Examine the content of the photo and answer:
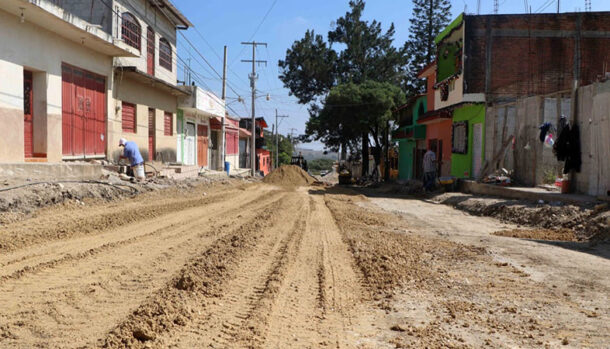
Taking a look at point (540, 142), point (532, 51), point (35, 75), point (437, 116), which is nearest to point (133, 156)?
point (35, 75)

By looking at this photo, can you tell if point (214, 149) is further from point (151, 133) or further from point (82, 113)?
point (82, 113)

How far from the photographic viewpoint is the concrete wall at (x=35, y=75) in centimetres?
1156

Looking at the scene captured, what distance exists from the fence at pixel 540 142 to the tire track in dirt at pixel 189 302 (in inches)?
335

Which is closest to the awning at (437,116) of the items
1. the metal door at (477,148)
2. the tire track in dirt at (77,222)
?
the metal door at (477,148)

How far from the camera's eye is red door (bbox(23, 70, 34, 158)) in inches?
510

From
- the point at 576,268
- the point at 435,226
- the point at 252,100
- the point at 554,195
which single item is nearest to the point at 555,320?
the point at 576,268

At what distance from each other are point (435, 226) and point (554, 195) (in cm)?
339

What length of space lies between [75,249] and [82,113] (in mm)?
10368

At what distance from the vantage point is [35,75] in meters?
13.1

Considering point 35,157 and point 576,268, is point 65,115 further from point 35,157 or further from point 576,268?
point 576,268

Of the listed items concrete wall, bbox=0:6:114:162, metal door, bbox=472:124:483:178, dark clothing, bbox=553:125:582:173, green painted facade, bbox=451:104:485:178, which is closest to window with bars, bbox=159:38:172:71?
concrete wall, bbox=0:6:114:162

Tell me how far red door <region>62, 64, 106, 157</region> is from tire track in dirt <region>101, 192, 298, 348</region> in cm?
993

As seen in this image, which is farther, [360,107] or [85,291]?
[360,107]

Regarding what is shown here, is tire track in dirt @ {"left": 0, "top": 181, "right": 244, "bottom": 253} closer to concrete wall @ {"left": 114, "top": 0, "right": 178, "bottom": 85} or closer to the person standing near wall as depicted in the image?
concrete wall @ {"left": 114, "top": 0, "right": 178, "bottom": 85}
